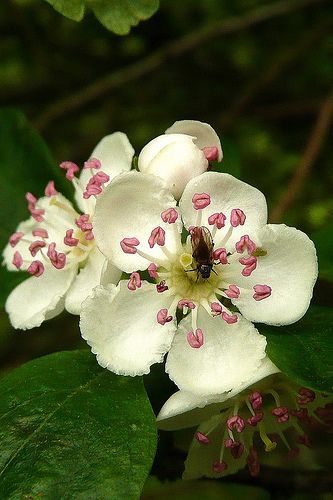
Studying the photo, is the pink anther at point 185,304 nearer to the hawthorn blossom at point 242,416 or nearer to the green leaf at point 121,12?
the hawthorn blossom at point 242,416

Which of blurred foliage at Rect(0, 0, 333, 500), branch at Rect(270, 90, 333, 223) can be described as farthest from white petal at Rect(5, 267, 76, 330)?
blurred foliage at Rect(0, 0, 333, 500)

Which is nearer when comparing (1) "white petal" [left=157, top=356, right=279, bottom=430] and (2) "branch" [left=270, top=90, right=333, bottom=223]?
(1) "white petal" [left=157, top=356, right=279, bottom=430]

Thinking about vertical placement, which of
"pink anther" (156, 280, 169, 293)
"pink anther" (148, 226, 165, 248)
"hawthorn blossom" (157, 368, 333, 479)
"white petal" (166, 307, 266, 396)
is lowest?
"hawthorn blossom" (157, 368, 333, 479)

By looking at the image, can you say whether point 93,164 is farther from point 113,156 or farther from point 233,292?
point 233,292

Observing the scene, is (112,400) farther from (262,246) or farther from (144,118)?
(144,118)

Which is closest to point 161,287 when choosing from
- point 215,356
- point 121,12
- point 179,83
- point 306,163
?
point 215,356

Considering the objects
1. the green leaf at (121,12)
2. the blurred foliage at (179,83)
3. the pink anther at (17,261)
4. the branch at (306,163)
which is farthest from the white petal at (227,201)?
the blurred foliage at (179,83)

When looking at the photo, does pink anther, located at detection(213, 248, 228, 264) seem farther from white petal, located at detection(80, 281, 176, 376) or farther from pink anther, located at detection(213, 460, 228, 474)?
pink anther, located at detection(213, 460, 228, 474)
